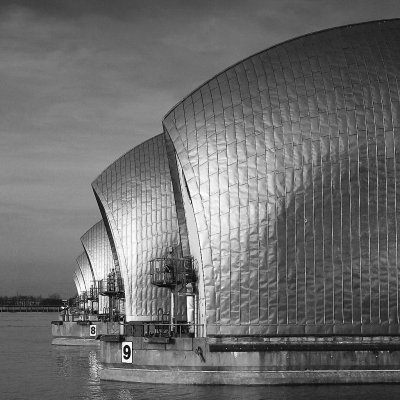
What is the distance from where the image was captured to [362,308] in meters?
42.5

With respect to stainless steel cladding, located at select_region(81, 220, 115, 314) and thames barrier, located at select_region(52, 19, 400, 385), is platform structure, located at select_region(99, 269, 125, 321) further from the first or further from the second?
thames barrier, located at select_region(52, 19, 400, 385)

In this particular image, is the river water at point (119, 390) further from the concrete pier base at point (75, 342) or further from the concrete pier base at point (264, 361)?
the concrete pier base at point (75, 342)

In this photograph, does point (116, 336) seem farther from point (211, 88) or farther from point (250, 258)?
point (211, 88)

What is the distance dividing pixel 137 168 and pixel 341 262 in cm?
2829

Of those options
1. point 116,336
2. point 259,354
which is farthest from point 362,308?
point 116,336

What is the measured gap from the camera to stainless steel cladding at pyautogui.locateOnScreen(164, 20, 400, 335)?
42.2 metres

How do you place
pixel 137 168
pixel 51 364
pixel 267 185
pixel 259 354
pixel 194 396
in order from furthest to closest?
pixel 137 168
pixel 51 364
pixel 267 185
pixel 259 354
pixel 194 396

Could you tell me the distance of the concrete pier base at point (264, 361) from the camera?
39.8 m

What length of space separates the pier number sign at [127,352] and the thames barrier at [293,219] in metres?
0.06

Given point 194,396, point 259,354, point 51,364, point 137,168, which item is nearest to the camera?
point 194,396

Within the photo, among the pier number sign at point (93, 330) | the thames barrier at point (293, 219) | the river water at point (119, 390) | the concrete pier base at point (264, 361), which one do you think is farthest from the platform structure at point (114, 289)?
the concrete pier base at point (264, 361)

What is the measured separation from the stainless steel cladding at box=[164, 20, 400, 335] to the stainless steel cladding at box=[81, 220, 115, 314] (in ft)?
154

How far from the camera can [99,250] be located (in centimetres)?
9131

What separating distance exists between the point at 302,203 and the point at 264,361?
8.32m
